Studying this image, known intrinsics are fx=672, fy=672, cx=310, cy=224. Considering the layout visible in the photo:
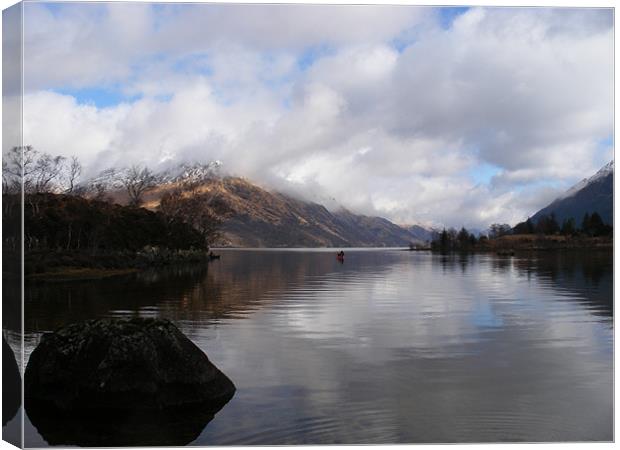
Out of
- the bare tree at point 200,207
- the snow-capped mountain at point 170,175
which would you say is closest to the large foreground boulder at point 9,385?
the snow-capped mountain at point 170,175

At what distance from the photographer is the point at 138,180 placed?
17578 millimetres

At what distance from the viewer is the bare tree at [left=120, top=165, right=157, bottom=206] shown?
15.6 m

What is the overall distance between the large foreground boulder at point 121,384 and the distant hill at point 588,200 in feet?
19.9

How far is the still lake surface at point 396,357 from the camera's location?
26.8 feet

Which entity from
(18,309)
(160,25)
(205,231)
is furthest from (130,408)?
(205,231)

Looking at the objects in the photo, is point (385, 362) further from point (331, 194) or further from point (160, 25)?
point (160, 25)

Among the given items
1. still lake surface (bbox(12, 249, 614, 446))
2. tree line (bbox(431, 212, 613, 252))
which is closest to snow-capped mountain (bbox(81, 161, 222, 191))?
still lake surface (bbox(12, 249, 614, 446))

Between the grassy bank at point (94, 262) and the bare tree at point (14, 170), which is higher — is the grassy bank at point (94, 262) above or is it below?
below

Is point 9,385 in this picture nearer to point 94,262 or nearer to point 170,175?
point 170,175

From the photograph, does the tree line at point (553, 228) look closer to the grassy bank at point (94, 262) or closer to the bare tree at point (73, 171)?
the bare tree at point (73, 171)

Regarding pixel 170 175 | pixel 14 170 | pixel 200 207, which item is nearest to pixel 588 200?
pixel 14 170

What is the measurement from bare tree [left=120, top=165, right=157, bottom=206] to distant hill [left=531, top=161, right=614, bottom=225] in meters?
8.72

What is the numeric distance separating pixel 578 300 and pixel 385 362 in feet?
29.4

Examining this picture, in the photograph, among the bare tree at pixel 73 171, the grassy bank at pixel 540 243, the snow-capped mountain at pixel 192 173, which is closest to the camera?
the grassy bank at pixel 540 243
